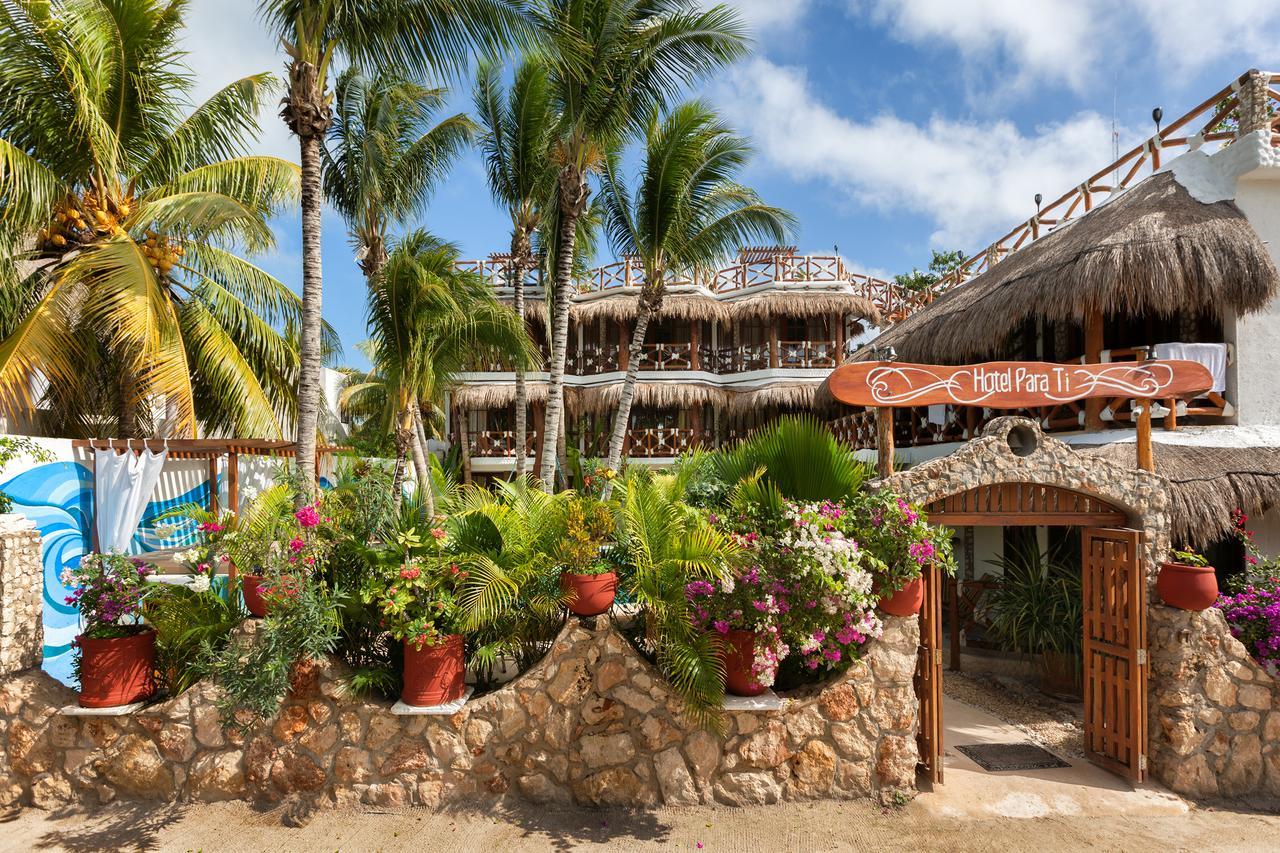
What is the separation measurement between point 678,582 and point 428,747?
2167 millimetres

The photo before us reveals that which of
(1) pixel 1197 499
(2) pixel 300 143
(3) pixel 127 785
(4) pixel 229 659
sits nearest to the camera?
(4) pixel 229 659

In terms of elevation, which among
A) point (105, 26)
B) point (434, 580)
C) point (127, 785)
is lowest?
point (127, 785)

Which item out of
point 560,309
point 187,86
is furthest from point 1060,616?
point 187,86

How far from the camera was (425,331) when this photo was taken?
755 cm

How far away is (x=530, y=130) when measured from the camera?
9938 millimetres

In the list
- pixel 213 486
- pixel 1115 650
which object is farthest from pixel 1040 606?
pixel 213 486

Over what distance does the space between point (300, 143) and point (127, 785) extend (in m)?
5.22

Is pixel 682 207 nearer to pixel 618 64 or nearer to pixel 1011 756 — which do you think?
pixel 618 64

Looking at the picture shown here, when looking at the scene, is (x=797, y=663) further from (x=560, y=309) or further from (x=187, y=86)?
(x=187, y=86)

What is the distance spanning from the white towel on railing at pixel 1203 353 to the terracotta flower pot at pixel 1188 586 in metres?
3.56

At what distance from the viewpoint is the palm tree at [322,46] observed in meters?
5.52

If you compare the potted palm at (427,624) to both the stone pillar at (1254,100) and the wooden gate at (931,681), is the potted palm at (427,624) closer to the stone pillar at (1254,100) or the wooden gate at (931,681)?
the wooden gate at (931,681)

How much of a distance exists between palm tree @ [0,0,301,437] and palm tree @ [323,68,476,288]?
0.89 m

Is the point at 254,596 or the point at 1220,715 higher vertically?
the point at 254,596
